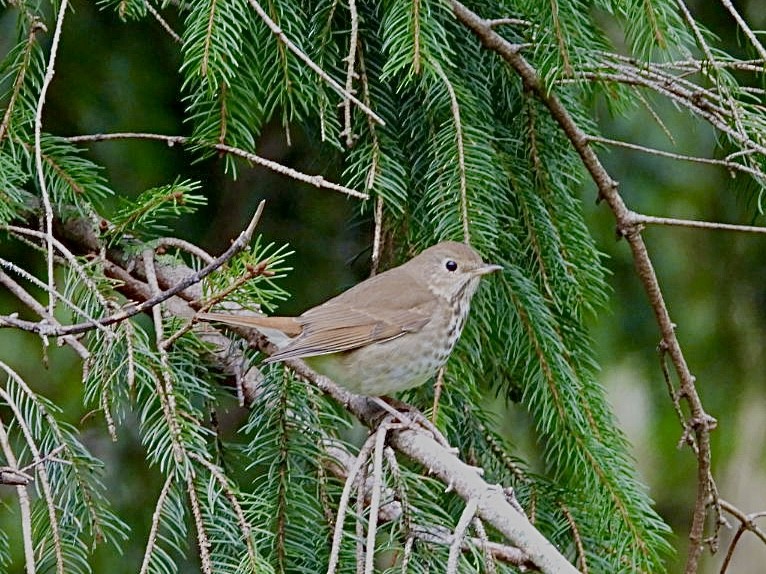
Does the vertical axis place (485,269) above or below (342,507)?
above

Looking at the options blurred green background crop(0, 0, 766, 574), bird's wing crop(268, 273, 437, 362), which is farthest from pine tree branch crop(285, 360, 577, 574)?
blurred green background crop(0, 0, 766, 574)

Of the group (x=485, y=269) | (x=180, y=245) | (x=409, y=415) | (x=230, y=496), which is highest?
(x=485, y=269)

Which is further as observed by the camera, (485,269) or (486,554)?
(485,269)

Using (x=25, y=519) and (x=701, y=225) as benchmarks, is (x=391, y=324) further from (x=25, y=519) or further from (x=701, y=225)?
(x=25, y=519)

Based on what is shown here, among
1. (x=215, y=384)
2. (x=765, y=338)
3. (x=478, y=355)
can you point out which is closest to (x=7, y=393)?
(x=215, y=384)

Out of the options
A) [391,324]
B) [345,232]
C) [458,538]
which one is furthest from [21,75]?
[458,538]

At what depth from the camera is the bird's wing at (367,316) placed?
250 centimetres

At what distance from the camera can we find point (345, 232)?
3072 millimetres

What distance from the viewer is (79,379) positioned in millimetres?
3137

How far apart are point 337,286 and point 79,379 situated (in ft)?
2.63

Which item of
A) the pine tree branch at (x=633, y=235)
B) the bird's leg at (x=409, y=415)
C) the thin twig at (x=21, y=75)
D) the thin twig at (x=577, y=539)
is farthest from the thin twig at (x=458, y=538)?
the thin twig at (x=21, y=75)

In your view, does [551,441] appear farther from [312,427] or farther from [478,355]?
[312,427]

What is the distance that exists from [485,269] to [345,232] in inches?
33.6

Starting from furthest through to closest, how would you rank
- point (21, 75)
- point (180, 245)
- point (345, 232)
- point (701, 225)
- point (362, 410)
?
point (345, 232) < point (362, 410) < point (180, 245) < point (21, 75) < point (701, 225)
